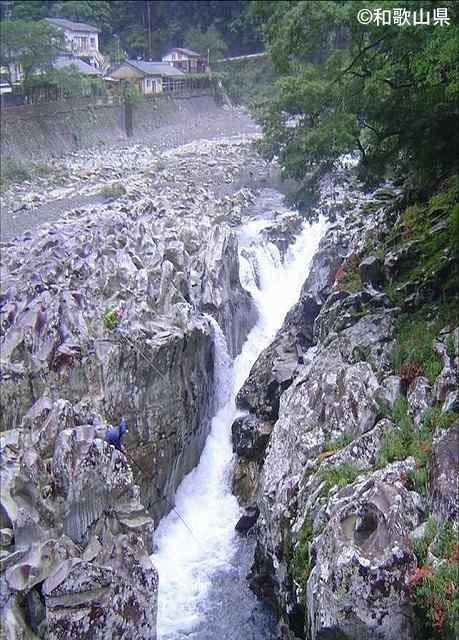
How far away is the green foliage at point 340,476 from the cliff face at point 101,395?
3570 millimetres

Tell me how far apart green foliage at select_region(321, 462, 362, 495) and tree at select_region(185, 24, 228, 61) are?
68.0 metres

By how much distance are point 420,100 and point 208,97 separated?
195 ft

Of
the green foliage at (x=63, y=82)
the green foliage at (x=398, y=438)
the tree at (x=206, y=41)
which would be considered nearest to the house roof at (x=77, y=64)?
the green foliage at (x=63, y=82)

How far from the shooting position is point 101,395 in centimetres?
1644

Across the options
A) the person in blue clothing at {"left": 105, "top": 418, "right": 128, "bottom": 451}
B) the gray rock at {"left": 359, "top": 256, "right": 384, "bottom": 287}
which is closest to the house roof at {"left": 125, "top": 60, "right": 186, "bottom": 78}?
the gray rock at {"left": 359, "top": 256, "right": 384, "bottom": 287}

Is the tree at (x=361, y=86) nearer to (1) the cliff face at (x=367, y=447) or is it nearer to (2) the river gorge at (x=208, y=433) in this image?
(1) the cliff face at (x=367, y=447)

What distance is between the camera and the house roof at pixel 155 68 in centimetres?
6278

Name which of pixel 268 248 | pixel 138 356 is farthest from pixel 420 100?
pixel 268 248

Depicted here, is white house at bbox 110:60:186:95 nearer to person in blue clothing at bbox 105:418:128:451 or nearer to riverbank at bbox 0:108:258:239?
riverbank at bbox 0:108:258:239

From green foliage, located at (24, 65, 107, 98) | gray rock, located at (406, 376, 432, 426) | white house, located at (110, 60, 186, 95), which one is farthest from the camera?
white house, located at (110, 60, 186, 95)

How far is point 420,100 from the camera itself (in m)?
14.8

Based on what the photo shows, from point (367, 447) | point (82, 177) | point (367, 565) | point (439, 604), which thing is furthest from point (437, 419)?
point (82, 177)

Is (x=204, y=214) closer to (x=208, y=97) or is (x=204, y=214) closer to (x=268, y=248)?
(x=268, y=248)

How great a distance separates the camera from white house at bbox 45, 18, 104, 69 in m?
61.4
